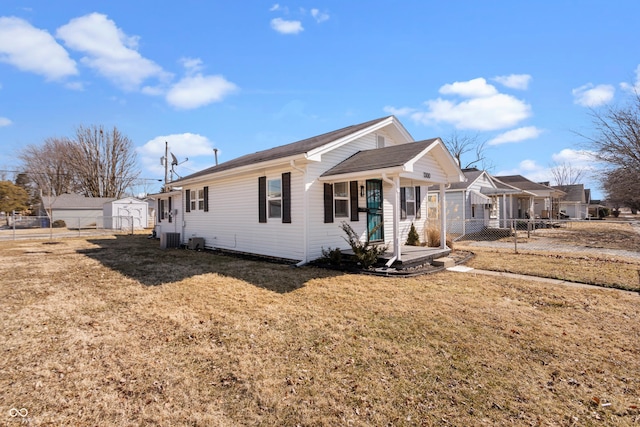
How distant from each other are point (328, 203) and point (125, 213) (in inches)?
1193

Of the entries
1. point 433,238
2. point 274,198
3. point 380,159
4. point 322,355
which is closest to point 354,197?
point 380,159

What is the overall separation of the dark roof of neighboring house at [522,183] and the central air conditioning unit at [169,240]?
97.4 ft

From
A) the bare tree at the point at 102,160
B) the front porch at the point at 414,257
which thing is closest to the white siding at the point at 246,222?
the front porch at the point at 414,257

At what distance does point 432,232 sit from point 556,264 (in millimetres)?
3636

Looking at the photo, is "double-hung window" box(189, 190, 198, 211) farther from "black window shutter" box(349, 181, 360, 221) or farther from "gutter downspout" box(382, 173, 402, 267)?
"gutter downspout" box(382, 173, 402, 267)

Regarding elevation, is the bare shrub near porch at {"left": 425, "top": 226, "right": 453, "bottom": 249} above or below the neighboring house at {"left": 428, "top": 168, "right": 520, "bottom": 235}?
below

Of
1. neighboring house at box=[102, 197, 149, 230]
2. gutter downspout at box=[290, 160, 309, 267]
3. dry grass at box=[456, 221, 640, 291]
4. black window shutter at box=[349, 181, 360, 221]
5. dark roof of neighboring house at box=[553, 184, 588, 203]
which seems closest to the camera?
dry grass at box=[456, 221, 640, 291]

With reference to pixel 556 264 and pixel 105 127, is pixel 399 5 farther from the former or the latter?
pixel 105 127

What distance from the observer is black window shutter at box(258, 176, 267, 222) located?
31.7 feet

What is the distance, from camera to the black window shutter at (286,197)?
8836mm

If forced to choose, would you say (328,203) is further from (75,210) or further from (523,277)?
(75,210)

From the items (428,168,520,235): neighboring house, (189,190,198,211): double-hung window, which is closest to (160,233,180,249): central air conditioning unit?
(189,190,198,211): double-hung window

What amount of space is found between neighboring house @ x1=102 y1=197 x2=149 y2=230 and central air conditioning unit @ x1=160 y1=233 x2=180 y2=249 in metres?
19.4

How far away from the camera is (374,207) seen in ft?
33.4
